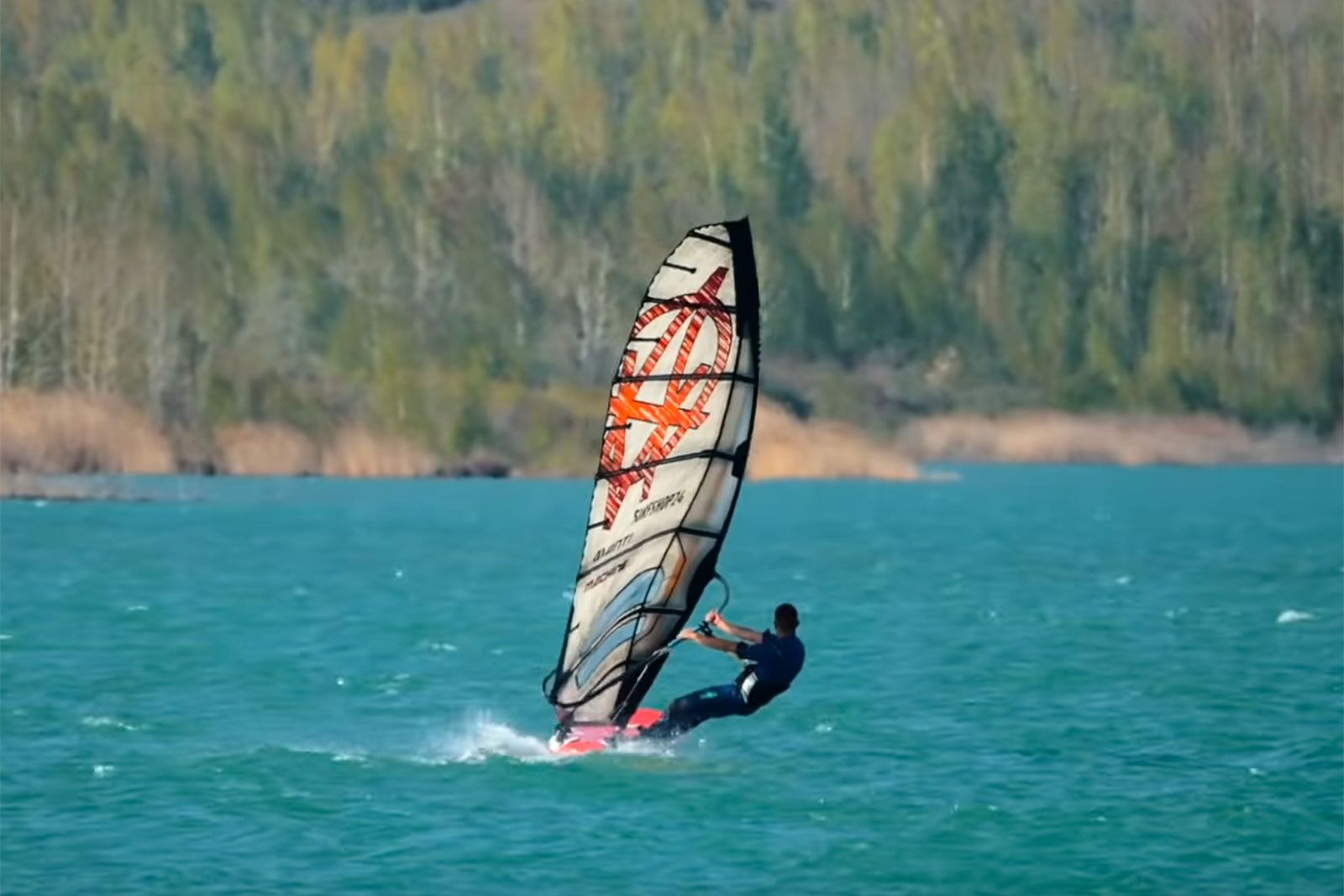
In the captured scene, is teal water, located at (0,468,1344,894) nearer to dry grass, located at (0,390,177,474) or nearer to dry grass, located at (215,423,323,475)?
dry grass, located at (0,390,177,474)

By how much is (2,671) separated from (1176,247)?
81.5 m

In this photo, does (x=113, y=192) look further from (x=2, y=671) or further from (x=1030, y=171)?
(x=2, y=671)

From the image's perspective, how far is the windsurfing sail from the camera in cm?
1848

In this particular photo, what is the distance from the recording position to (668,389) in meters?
18.9

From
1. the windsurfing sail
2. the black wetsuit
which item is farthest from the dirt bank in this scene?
the windsurfing sail

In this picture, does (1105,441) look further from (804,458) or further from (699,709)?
(699,709)

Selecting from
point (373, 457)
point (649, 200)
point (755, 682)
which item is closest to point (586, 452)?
point (373, 457)

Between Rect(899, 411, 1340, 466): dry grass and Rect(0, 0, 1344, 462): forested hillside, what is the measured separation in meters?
0.96

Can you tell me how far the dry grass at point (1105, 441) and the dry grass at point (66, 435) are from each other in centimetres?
3616

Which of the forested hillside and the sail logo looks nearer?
the sail logo

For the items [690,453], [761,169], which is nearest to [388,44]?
[761,169]

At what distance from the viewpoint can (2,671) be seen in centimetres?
2834

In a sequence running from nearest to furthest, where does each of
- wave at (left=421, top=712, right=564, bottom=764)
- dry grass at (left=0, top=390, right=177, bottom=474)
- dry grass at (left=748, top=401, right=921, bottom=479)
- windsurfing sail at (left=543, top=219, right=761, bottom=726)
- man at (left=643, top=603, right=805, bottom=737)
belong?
windsurfing sail at (left=543, top=219, right=761, bottom=726) → man at (left=643, top=603, right=805, bottom=737) → wave at (left=421, top=712, right=564, bottom=764) → dry grass at (left=0, top=390, right=177, bottom=474) → dry grass at (left=748, top=401, right=921, bottom=479)

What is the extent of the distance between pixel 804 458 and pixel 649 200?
25556mm
